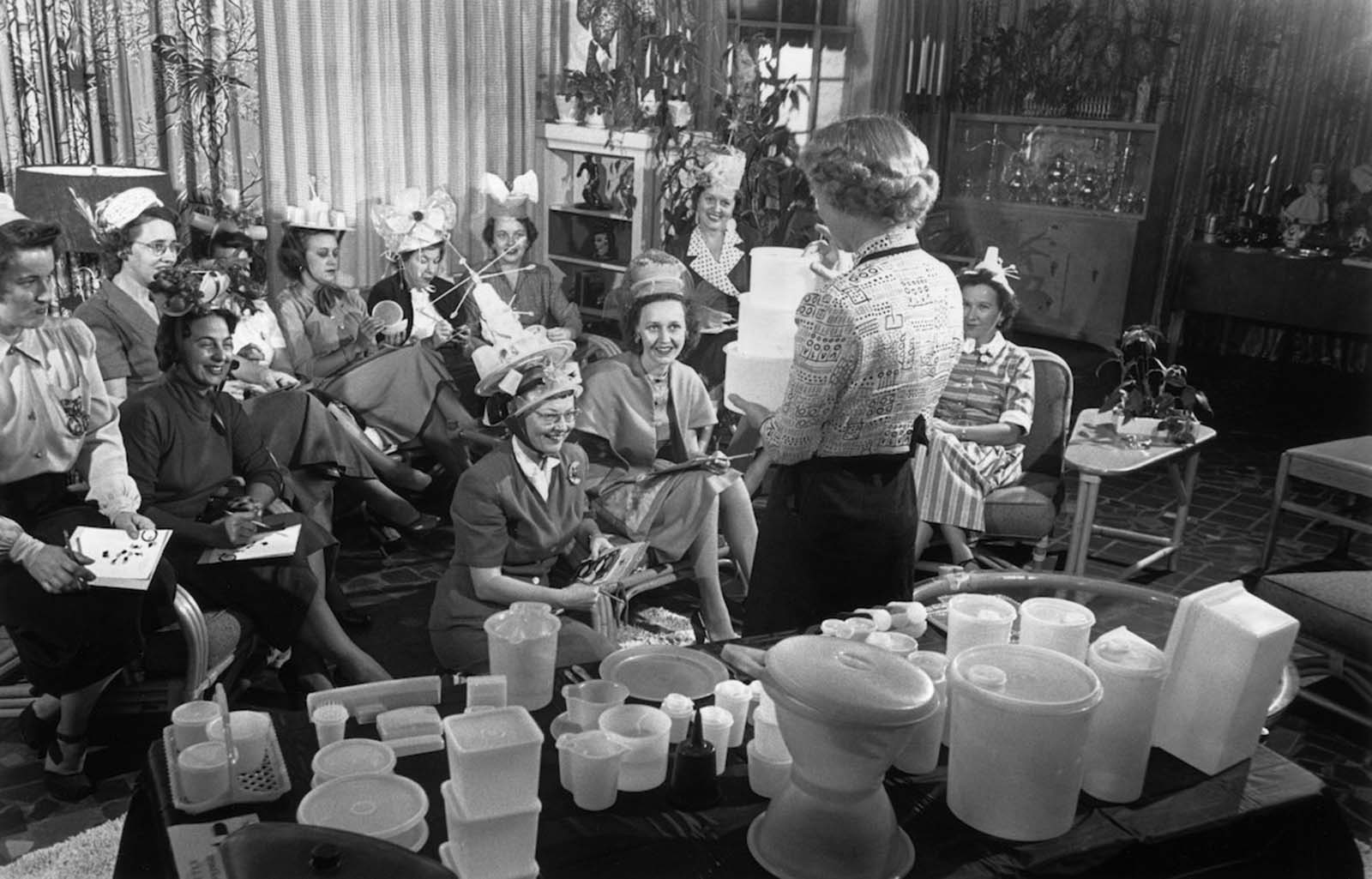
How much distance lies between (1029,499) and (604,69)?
12.9 ft

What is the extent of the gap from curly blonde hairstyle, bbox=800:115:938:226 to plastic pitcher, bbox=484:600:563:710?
3.68 ft

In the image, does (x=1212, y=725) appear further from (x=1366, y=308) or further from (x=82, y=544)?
(x=1366, y=308)

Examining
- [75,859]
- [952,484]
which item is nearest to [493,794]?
[75,859]

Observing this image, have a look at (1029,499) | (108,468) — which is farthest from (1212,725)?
(108,468)

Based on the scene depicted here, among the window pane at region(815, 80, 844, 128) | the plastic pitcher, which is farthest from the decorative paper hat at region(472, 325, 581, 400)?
the window pane at region(815, 80, 844, 128)

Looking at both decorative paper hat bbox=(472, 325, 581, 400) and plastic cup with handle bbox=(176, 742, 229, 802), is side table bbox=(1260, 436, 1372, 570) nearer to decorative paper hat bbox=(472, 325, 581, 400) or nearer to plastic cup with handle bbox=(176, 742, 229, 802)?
decorative paper hat bbox=(472, 325, 581, 400)

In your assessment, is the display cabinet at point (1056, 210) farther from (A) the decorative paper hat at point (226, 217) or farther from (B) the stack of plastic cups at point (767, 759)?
(B) the stack of plastic cups at point (767, 759)

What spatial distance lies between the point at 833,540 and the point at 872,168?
855 mm

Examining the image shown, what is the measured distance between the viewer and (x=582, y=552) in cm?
339

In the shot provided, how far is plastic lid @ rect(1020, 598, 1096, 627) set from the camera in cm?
190

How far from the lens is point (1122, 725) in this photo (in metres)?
1.76

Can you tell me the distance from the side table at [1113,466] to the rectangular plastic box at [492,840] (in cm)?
324

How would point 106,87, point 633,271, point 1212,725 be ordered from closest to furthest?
point 1212,725, point 633,271, point 106,87

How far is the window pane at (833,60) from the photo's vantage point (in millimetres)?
8773
